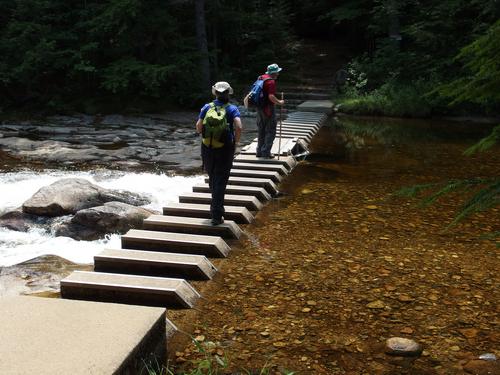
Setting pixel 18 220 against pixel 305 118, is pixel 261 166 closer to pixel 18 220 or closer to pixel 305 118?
pixel 18 220

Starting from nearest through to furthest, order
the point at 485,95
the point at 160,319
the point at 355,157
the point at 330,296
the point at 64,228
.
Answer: the point at 485,95, the point at 160,319, the point at 330,296, the point at 64,228, the point at 355,157

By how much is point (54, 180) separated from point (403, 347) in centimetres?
885

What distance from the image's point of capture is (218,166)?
276 inches

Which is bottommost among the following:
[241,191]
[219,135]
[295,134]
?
[241,191]

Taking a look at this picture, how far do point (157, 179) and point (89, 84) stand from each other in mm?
13455

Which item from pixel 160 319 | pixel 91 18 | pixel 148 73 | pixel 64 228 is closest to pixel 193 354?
pixel 160 319

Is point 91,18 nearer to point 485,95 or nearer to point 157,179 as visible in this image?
point 157,179

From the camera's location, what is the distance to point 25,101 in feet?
73.1

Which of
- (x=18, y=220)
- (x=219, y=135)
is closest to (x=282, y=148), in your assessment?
(x=219, y=135)

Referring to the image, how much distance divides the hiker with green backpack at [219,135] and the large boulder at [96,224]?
1.71m

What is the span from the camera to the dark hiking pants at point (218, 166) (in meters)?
6.96


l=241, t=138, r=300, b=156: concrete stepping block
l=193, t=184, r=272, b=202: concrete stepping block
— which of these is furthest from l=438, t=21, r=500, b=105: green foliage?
l=241, t=138, r=300, b=156: concrete stepping block

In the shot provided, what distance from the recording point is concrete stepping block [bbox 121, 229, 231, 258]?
259 inches

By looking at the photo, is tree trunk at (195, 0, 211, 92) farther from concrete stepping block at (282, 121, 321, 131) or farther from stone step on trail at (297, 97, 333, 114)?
concrete stepping block at (282, 121, 321, 131)
